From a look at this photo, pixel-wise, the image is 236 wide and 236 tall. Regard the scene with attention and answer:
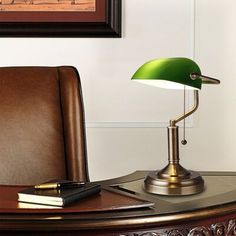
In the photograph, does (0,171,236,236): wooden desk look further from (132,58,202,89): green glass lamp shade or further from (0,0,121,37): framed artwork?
(0,0,121,37): framed artwork

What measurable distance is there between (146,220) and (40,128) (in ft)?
2.40

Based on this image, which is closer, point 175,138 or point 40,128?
point 175,138

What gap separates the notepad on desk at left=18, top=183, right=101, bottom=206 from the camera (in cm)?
121

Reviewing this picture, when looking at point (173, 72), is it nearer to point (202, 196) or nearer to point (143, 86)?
point (202, 196)

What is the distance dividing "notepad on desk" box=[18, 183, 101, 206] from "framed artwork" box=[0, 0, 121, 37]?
0.90 metres

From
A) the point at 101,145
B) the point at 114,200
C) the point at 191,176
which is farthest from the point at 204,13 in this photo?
the point at 114,200

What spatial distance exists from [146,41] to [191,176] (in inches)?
30.7

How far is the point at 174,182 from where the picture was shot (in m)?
1.42

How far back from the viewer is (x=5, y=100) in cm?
178

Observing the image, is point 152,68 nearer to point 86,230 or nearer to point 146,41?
point 86,230

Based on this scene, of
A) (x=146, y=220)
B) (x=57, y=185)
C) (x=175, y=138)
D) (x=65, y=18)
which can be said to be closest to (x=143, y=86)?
(x=65, y=18)

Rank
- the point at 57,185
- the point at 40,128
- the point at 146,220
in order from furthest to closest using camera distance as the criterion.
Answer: the point at 40,128
the point at 57,185
the point at 146,220

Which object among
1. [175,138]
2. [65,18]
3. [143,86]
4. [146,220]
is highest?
[65,18]

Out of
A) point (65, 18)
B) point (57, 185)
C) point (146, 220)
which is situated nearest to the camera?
point (146, 220)
